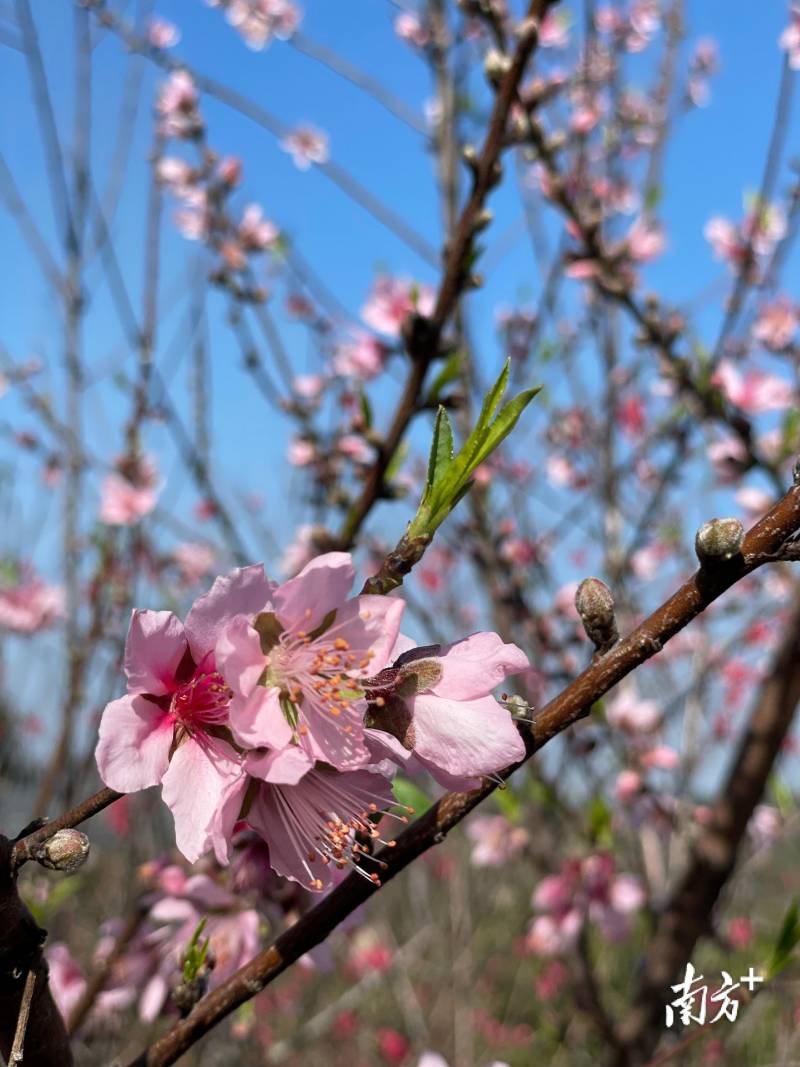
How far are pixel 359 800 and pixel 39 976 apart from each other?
11.9 inches

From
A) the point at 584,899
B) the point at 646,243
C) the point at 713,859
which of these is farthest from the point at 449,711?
the point at 646,243

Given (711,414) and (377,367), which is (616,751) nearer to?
(711,414)

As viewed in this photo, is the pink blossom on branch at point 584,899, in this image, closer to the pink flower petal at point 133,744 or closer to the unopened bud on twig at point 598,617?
the unopened bud on twig at point 598,617

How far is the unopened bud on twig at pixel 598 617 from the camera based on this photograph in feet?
2.80

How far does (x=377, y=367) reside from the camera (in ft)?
11.6

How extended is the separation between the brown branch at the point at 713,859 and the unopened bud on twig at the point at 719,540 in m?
1.69

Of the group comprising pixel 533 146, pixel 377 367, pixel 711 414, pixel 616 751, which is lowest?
pixel 616 751

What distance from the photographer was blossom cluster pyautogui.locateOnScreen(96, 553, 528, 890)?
0.77 metres

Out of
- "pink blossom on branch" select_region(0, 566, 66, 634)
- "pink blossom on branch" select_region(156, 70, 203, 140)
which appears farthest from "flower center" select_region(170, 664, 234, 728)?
"pink blossom on branch" select_region(0, 566, 66, 634)

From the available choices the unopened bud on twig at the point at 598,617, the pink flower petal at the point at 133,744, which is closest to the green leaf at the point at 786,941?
the unopened bud on twig at the point at 598,617

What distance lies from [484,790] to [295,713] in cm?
18

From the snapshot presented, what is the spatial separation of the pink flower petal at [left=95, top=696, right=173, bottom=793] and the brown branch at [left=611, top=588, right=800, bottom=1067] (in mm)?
1852

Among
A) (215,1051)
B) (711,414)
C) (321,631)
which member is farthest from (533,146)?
(215,1051)

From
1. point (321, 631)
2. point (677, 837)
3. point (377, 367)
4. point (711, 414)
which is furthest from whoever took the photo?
point (377, 367)
